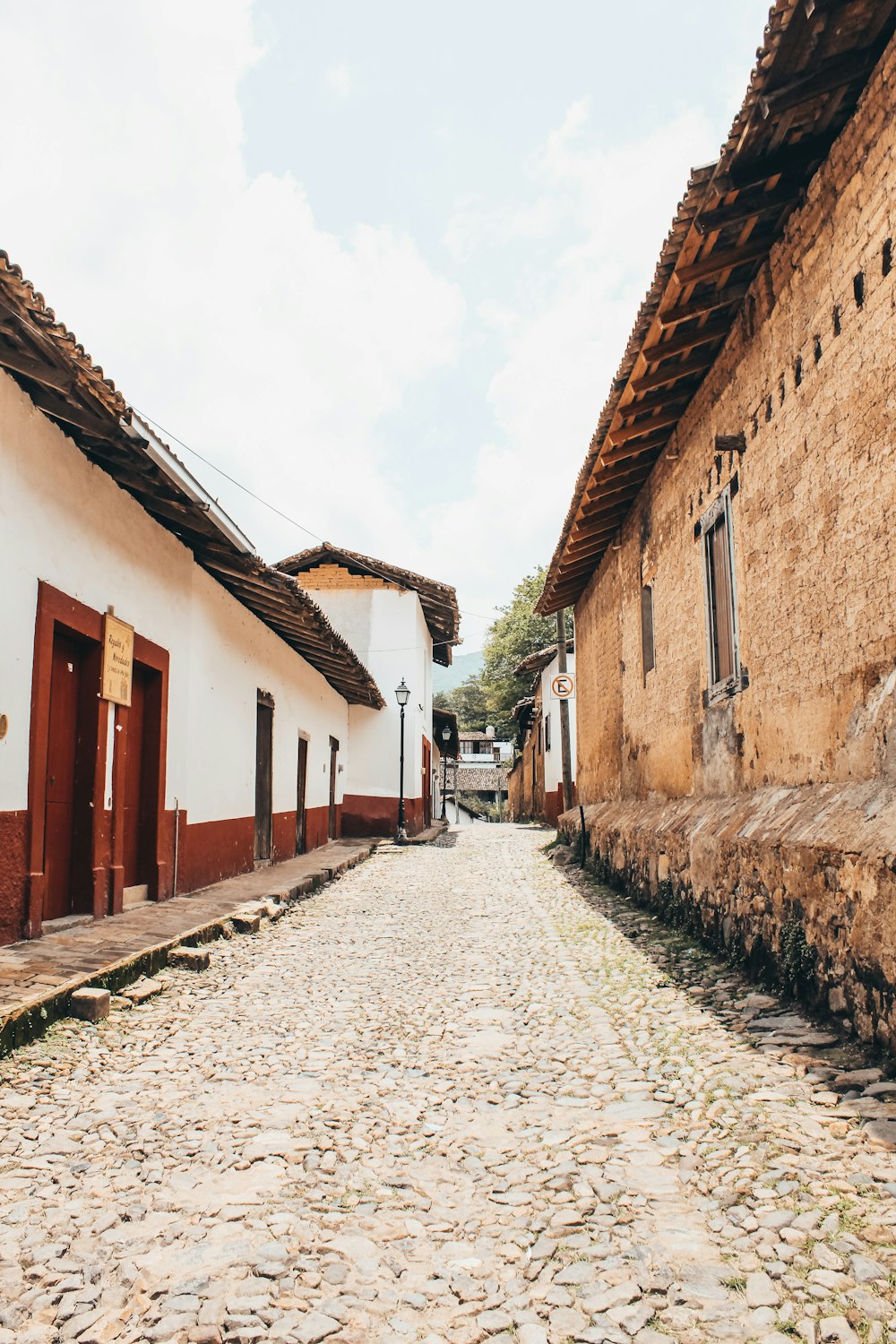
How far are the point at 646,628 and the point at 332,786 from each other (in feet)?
35.0

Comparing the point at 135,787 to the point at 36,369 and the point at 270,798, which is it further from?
the point at 270,798

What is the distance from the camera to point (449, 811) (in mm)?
51438

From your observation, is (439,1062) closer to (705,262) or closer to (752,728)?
(752,728)

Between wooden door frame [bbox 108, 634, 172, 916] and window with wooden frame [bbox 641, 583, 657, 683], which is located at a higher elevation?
window with wooden frame [bbox 641, 583, 657, 683]

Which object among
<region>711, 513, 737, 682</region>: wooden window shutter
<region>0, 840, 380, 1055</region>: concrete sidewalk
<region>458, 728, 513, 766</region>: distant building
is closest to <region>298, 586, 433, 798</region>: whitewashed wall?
<region>0, 840, 380, 1055</region>: concrete sidewalk

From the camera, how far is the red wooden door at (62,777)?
634cm

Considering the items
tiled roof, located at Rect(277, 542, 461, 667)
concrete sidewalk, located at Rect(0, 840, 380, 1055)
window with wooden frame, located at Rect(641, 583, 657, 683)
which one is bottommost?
concrete sidewalk, located at Rect(0, 840, 380, 1055)

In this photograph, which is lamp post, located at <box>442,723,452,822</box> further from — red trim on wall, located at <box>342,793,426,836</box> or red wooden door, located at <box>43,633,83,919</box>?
red wooden door, located at <box>43,633,83,919</box>

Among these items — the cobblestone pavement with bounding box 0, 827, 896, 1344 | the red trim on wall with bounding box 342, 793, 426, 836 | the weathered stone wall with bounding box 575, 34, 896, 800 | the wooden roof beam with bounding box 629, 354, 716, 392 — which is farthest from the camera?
the red trim on wall with bounding box 342, 793, 426, 836

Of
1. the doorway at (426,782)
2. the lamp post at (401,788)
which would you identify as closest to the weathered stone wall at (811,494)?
the lamp post at (401,788)

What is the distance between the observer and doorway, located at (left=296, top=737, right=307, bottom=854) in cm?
1490

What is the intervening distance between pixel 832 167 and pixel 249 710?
8506 millimetres

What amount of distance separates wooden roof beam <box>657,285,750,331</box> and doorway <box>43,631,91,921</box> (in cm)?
458

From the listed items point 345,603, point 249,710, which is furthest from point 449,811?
point 249,710
